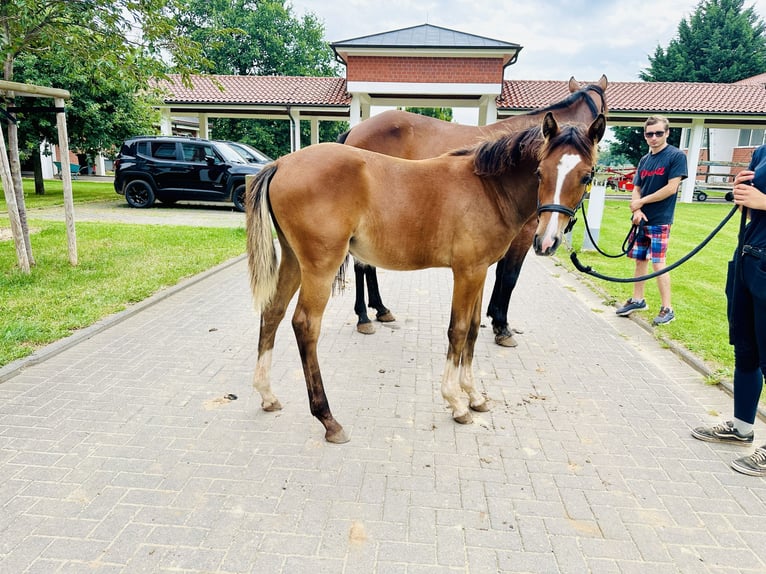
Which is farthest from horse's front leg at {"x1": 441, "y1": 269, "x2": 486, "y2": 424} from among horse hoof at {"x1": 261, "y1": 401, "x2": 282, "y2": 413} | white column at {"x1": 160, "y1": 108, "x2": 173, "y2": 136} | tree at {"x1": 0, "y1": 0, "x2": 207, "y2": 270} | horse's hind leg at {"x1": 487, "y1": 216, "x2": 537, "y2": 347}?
white column at {"x1": 160, "y1": 108, "x2": 173, "y2": 136}

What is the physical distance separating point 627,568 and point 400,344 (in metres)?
2.97

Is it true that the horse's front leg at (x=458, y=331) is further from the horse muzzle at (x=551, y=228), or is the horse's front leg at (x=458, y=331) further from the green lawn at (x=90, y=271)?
the green lawn at (x=90, y=271)

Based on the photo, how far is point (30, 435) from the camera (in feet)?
9.57

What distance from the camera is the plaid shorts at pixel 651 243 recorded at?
5.43 metres

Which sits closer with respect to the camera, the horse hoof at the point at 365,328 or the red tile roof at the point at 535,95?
the horse hoof at the point at 365,328

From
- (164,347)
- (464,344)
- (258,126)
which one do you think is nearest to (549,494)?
(464,344)

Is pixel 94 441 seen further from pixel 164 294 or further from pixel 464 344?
pixel 164 294

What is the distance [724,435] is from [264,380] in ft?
10.3

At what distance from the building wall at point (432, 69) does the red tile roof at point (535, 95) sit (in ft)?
5.80

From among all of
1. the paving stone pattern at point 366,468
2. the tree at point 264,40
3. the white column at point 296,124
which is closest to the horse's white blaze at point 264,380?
the paving stone pattern at point 366,468

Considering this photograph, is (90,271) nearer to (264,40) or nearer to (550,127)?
(550,127)

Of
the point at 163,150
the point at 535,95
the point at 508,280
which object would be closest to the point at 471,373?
the point at 508,280

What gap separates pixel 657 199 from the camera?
5176mm

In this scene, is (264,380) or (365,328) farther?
(365,328)
